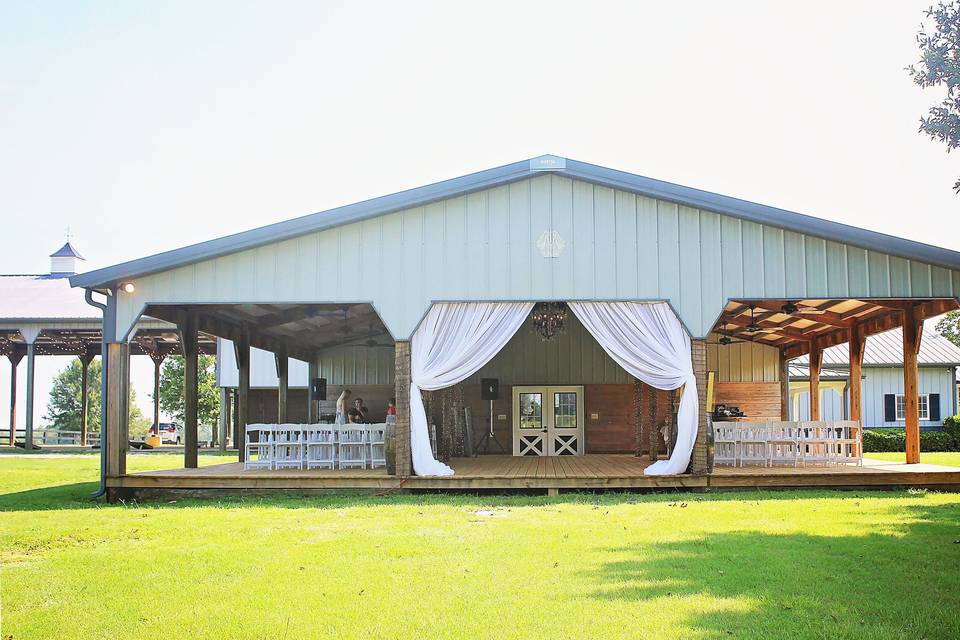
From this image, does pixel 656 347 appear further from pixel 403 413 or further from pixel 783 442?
pixel 403 413

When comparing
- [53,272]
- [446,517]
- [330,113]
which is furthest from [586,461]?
[53,272]

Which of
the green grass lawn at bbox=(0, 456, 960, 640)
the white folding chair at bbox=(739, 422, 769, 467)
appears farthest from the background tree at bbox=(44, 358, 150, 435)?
the white folding chair at bbox=(739, 422, 769, 467)

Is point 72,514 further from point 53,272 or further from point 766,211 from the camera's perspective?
point 53,272

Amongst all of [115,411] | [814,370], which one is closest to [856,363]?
[814,370]

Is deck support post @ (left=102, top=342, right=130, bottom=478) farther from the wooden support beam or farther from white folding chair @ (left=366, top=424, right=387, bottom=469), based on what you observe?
the wooden support beam

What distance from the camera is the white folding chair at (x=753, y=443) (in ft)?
46.2

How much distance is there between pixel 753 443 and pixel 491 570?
28.1ft

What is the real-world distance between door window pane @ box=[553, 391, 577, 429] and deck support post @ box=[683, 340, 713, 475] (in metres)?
6.77

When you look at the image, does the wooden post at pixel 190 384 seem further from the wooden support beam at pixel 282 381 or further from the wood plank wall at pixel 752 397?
the wood plank wall at pixel 752 397

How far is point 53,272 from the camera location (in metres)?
33.4

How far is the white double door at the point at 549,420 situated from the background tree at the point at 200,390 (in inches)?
756

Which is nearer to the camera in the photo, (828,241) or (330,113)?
(828,241)

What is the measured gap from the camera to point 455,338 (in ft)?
42.1

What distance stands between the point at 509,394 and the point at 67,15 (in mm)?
11340
